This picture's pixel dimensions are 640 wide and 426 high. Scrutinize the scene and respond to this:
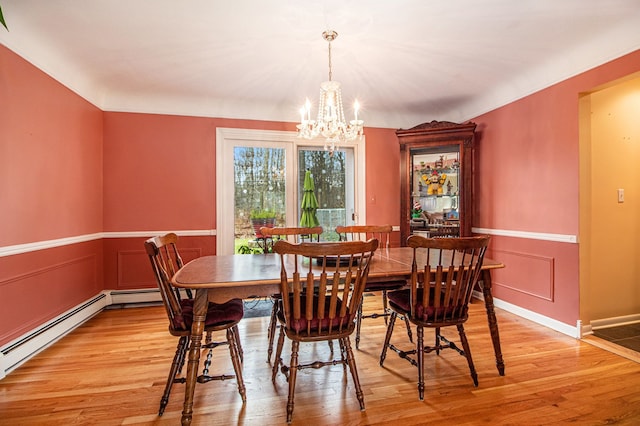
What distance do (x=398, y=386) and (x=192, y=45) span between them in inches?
116

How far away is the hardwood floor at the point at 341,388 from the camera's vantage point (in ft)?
5.81

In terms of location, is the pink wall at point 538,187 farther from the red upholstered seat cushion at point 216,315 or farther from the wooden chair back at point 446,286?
the red upholstered seat cushion at point 216,315

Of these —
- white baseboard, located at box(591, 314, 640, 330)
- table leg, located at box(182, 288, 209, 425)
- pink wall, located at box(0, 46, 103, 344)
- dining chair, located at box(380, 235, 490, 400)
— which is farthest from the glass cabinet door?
pink wall, located at box(0, 46, 103, 344)

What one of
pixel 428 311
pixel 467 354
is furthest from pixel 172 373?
pixel 467 354

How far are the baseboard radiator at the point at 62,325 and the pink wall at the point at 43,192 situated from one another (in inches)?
2.6

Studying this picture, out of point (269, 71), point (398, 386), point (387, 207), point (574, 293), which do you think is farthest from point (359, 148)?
point (398, 386)

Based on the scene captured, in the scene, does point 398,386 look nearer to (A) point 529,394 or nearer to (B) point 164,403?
(A) point 529,394

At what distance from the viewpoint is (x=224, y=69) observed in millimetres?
3098

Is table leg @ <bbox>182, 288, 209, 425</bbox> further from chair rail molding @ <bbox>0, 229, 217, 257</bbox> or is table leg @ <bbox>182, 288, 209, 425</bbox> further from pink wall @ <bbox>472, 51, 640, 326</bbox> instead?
pink wall @ <bbox>472, 51, 640, 326</bbox>

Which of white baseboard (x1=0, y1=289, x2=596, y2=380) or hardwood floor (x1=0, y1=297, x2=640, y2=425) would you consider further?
white baseboard (x1=0, y1=289, x2=596, y2=380)

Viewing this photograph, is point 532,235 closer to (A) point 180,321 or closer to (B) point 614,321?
(B) point 614,321

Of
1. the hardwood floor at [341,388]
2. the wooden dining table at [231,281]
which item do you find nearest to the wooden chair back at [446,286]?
the wooden dining table at [231,281]

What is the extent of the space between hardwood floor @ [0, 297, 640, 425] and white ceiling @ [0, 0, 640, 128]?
7.62 feet

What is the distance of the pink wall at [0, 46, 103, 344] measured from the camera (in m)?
2.31
